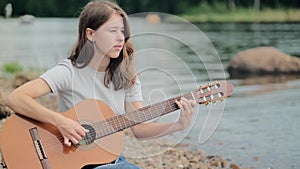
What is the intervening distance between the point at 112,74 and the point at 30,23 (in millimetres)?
37035

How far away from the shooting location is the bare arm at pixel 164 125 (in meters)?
3.12

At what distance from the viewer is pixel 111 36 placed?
3223 mm

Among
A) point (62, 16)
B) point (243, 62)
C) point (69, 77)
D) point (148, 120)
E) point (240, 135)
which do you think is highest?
point (69, 77)

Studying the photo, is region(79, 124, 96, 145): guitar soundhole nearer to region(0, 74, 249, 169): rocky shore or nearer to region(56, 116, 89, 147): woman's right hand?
A: region(56, 116, 89, 147): woman's right hand

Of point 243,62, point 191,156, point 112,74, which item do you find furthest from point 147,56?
point 243,62

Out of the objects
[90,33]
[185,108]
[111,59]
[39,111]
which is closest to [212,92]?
[185,108]

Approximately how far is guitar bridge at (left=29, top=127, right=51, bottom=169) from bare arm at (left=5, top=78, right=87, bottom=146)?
2.9 inches

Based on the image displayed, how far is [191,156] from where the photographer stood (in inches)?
219

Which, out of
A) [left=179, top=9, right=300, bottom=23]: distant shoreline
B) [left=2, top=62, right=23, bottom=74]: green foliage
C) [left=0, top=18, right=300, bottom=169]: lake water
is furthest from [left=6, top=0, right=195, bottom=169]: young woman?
[left=179, top=9, right=300, bottom=23]: distant shoreline

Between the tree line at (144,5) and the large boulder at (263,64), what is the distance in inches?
1121

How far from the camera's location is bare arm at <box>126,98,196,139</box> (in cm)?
312

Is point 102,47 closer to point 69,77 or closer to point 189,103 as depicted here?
point 69,77

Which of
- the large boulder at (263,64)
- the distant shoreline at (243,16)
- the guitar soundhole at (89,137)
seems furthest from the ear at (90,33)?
the distant shoreline at (243,16)

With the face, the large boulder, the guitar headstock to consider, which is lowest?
the large boulder
